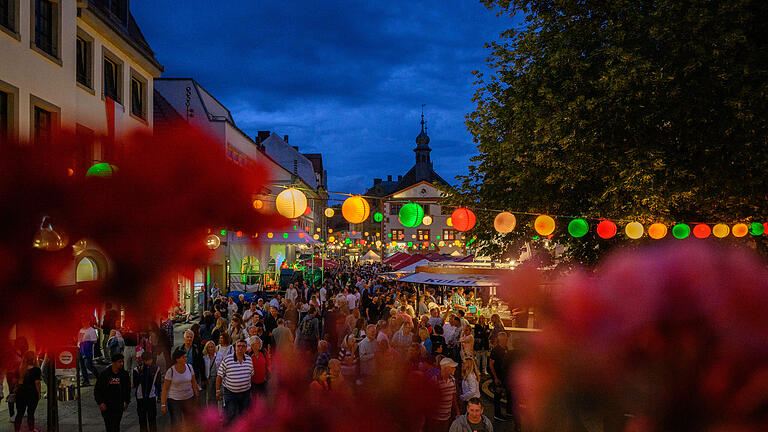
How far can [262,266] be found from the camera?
1070 inches

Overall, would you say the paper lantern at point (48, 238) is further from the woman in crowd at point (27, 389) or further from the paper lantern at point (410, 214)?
the paper lantern at point (410, 214)

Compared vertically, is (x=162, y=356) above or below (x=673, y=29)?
below

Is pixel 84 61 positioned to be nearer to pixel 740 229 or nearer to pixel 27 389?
pixel 27 389

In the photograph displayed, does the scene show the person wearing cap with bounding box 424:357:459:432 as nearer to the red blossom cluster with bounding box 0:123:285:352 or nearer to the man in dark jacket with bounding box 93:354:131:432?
the red blossom cluster with bounding box 0:123:285:352

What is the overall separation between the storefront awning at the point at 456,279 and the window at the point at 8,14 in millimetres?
11508

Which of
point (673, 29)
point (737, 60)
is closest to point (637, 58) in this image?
point (673, 29)

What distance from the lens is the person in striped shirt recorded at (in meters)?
7.17

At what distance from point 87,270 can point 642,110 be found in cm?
1425

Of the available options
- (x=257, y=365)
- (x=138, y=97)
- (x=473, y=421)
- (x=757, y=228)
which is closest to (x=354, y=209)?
(x=257, y=365)

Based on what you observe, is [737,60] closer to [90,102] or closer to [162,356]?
[162,356]

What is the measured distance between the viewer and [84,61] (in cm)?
1355

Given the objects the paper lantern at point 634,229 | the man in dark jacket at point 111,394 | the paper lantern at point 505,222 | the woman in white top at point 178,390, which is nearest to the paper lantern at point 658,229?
the paper lantern at point 634,229

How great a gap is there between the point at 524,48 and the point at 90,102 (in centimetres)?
1153

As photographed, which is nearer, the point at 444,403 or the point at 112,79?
the point at 444,403
